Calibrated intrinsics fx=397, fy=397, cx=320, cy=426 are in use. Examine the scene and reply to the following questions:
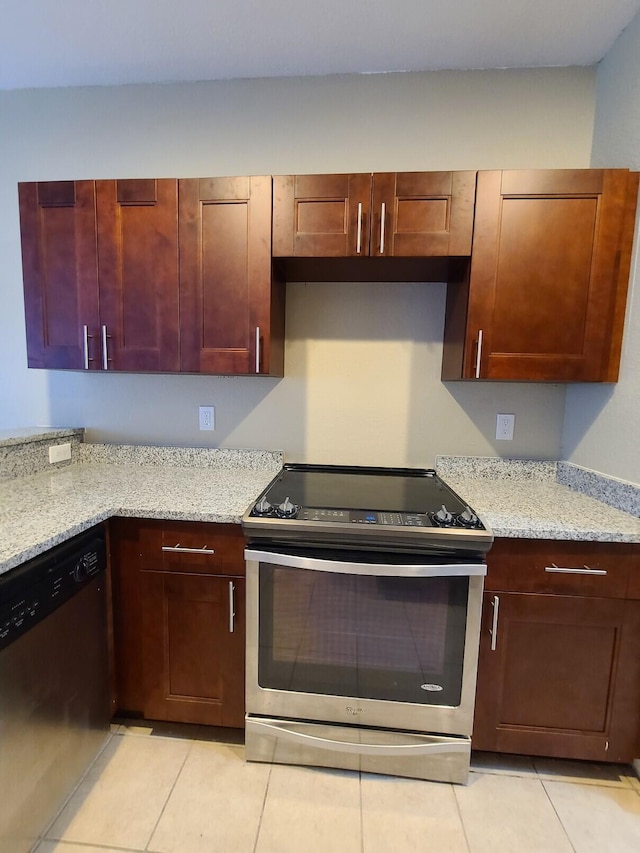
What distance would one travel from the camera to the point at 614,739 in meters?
1.36

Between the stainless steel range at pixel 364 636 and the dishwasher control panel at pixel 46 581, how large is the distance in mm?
527

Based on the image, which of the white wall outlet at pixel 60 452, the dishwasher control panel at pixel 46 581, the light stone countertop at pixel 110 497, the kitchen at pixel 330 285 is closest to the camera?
the dishwasher control panel at pixel 46 581

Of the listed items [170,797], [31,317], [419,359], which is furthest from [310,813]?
[31,317]

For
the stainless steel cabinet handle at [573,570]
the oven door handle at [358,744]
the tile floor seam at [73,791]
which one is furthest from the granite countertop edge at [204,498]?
the tile floor seam at [73,791]

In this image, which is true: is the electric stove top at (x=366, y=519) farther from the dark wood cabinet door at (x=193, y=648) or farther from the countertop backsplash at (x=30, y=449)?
the countertop backsplash at (x=30, y=449)

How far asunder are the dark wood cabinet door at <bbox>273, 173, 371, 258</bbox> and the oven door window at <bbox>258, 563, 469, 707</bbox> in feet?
3.95

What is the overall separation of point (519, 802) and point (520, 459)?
1275 millimetres

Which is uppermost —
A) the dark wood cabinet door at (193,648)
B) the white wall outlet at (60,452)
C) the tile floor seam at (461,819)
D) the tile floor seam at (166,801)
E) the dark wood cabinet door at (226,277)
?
the dark wood cabinet door at (226,277)

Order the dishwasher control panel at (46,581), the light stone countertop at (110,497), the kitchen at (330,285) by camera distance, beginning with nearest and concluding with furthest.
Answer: the dishwasher control panel at (46,581) < the light stone countertop at (110,497) < the kitchen at (330,285)

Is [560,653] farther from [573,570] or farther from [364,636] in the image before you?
[364,636]

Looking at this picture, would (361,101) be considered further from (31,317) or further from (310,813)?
(310,813)

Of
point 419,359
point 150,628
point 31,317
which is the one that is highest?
point 31,317

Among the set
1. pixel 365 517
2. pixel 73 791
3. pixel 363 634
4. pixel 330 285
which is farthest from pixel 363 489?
pixel 73 791

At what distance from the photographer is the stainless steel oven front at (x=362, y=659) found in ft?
4.29
